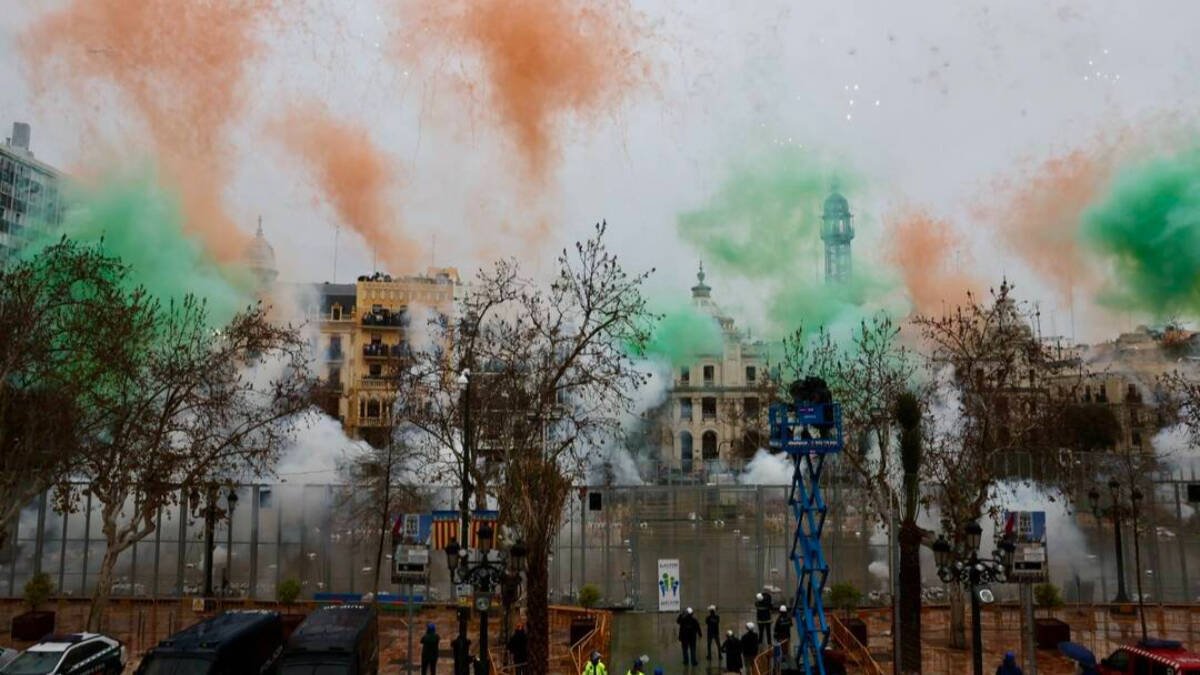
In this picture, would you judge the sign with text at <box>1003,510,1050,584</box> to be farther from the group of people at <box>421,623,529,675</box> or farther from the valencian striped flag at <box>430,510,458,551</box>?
the valencian striped flag at <box>430,510,458,551</box>

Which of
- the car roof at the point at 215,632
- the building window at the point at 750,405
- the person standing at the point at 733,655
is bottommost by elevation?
the person standing at the point at 733,655

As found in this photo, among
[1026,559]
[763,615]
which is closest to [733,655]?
[763,615]

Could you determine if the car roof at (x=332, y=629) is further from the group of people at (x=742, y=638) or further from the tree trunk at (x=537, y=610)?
the group of people at (x=742, y=638)

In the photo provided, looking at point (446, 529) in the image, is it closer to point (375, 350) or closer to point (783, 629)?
point (783, 629)

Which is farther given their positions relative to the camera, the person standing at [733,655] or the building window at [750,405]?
the building window at [750,405]

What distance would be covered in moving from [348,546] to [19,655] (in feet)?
45.8

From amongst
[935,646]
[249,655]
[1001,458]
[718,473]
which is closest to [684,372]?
[718,473]

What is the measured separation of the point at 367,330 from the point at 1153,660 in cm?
7153

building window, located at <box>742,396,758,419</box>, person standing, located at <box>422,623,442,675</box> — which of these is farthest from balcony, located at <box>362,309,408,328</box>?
person standing, located at <box>422,623,442,675</box>

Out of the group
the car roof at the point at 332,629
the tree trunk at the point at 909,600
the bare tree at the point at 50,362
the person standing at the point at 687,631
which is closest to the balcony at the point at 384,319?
the bare tree at the point at 50,362

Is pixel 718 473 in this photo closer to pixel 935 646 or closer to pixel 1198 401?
pixel 1198 401

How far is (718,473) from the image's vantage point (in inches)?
2820

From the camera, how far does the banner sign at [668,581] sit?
28547 millimetres

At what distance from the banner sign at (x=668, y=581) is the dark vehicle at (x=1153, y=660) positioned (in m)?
11.7
